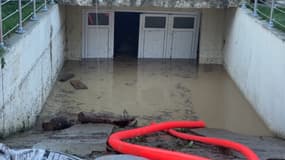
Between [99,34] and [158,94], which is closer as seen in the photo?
[158,94]

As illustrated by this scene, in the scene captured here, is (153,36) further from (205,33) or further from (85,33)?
(85,33)

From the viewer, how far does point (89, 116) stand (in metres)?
5.95

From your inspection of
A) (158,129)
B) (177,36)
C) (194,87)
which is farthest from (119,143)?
(177,36)

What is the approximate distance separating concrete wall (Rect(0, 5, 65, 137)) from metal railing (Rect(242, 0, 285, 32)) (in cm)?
417

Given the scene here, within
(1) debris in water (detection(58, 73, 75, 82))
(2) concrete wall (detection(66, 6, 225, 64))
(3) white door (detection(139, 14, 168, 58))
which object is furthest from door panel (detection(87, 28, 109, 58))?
(1) debris in water (detection(58, 73, 75, 82))

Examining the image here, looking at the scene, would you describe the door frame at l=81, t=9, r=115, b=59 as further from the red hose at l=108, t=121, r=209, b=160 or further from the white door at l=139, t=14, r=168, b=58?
the red hose at l=108, t=121, r=209, b=160

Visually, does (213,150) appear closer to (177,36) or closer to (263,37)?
(263,37)

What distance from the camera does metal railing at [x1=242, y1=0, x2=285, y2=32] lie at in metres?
8.06

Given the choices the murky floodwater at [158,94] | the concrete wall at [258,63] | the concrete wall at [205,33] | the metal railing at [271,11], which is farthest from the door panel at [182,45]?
the metal railing at [271,11]

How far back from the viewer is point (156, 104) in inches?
347

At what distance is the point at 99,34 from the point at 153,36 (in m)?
1.50

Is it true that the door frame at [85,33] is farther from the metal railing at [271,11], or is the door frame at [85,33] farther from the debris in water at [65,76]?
the metal railing at [271,11]

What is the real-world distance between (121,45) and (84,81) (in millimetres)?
3353

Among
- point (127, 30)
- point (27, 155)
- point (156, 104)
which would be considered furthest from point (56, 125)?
point (127, 30)
